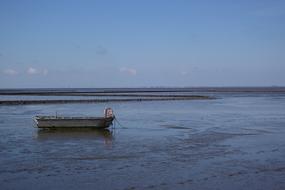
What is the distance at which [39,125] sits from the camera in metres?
29.9

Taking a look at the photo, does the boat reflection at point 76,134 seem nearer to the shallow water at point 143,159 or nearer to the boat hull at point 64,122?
the shallow water at point 143,159

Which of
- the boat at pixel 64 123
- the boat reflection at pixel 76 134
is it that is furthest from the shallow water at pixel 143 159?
the boat at pixel 64 123

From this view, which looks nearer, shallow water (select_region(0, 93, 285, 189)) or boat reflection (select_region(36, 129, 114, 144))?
shallow water (select_region(0, 93, 285, 189))

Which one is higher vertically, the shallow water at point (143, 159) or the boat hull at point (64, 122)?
the boat hull at point (64, 122)

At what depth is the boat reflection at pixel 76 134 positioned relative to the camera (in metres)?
25.9

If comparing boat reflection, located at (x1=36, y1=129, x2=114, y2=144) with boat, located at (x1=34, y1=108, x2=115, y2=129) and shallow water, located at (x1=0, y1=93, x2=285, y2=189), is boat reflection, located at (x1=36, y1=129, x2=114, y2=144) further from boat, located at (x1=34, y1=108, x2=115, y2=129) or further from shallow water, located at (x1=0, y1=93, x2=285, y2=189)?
boat, located at (x1=34, y1=108, x2=115, y2=129)

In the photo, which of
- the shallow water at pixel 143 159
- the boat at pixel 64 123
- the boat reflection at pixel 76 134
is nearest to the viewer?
the shallow water at pixel 143 159

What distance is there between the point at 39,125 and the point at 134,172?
1549 cm

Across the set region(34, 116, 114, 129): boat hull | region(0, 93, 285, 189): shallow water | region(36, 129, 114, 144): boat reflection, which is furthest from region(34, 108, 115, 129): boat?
region(0, 93, 285, 189): shallow water

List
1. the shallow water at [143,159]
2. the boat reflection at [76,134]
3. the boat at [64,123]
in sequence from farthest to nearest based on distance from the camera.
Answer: the boat at [64,123] < the boat reflection at [76,134] < the shallow water at [143,159]

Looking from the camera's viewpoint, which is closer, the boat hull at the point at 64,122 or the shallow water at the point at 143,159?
the shallow water at the point at 143,159

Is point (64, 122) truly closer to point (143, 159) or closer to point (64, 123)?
point (64, 123)

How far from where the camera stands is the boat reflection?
25.9m

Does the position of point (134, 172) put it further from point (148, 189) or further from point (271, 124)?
point (271, 124)
